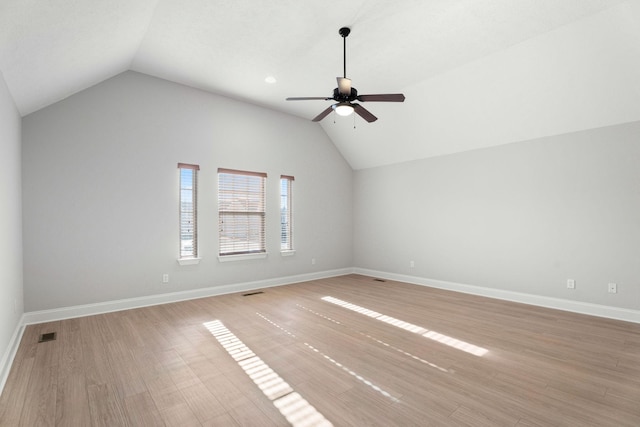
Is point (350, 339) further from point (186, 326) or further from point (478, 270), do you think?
point (478, 270)

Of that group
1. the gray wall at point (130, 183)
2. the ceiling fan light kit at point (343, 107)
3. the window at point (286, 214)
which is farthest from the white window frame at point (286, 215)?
the ceiling fan light kit at point (343, 107)

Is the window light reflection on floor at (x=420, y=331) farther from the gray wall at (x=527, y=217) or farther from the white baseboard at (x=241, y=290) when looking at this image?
the gray wall at (x=527, y=217)

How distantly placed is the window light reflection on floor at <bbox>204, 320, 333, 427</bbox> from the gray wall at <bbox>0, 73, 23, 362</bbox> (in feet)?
5.91

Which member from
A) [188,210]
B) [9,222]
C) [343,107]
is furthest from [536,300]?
[9,222]

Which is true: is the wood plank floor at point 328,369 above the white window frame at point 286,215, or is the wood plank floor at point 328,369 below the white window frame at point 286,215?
below

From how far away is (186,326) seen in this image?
12.0 feet

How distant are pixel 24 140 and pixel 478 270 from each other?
674 centimetres

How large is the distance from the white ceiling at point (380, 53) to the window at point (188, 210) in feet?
4.65

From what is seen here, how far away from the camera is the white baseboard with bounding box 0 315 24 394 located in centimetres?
239

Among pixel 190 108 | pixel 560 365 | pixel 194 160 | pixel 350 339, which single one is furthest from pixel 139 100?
pixel 560 365

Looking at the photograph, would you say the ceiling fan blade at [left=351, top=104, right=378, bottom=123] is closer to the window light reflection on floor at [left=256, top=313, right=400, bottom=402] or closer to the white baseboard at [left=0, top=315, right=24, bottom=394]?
the window light reflection on floor at [left=256, top=313, right=400, bottom=402]

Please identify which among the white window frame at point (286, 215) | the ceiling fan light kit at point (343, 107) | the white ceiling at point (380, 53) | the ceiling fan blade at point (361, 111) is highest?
the white ceiling at point (380, 53)

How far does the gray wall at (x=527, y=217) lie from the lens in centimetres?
393

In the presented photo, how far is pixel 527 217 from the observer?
4.70 m
